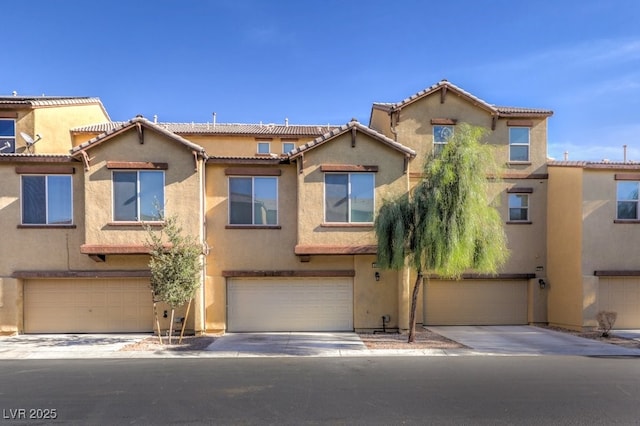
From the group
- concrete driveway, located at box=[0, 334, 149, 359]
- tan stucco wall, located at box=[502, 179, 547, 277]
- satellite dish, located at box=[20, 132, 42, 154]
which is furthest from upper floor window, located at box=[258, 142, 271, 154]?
tan stucco wall, located at box=[502, 179, 547, 277]

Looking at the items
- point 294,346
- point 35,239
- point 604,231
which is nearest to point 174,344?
point 294,346

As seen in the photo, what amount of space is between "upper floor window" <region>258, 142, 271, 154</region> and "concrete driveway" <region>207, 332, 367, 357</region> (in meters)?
10.4

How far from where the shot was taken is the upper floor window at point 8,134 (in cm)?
1595

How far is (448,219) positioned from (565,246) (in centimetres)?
772

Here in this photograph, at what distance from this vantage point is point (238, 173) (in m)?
14.5

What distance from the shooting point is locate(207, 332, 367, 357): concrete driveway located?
11224 millimetres

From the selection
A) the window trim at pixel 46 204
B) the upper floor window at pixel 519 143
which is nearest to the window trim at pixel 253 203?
the window trim at pixel 46 204

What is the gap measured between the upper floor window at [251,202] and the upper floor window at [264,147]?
6.40 metres

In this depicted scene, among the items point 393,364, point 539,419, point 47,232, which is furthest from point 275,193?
point 539,419

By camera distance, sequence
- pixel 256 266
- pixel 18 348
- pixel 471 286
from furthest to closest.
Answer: pixel 471 286 < pixel 256 266 < pixel 18 348

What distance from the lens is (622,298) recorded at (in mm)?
15141

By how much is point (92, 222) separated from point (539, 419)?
14207mm

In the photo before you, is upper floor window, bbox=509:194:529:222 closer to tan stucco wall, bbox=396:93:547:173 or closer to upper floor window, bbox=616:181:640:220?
tan stucco wall, bbox=396:93:547:173

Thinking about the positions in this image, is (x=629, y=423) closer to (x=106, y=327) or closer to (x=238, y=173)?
(x=238, y=173)
